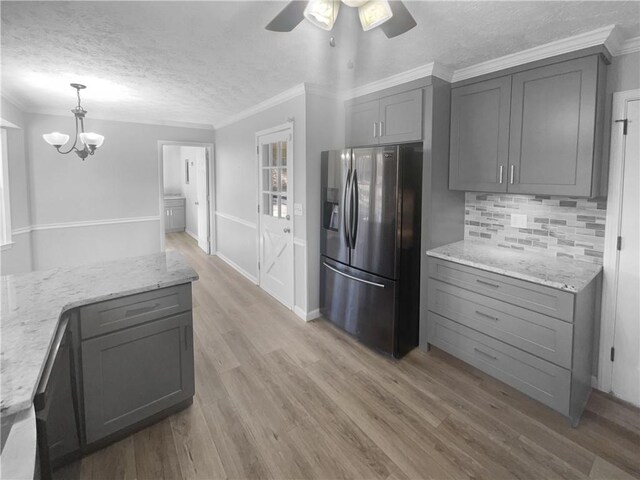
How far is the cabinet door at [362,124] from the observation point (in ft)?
9.92

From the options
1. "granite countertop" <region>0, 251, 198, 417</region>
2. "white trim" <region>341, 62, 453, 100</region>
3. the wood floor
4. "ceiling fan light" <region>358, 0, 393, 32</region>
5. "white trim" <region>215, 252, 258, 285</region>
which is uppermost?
"white trim" <region>341, 62, 453, 100</region>

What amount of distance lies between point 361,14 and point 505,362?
2.29 metres

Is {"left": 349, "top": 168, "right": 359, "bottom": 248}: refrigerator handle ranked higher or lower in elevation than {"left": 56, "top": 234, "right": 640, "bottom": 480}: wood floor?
higher

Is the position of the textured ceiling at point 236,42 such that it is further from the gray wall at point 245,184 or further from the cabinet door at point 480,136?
the gray wall at point 245,184

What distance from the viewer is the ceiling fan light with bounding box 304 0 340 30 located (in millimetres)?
1448

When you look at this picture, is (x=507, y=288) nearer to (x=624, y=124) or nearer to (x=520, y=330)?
(x=520, y=330)

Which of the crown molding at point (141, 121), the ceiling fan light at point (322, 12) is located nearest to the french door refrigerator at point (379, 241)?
the ceiling fan light at point (322, 12)

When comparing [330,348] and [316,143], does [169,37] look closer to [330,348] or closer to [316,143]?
[316,143]

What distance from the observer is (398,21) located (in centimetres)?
146

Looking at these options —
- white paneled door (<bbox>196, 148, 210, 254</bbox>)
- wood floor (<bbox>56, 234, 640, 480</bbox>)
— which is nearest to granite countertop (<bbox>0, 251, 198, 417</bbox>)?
wood floor (<bbox>56, 234, 640, 480</bbox>)

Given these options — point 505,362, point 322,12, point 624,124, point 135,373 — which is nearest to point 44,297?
point 135,373

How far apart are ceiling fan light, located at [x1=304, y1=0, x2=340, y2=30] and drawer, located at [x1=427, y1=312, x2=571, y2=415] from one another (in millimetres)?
2200

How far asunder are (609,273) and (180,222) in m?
8.69

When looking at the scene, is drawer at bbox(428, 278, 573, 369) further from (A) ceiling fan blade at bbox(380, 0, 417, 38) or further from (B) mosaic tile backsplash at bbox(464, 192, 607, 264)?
(A) ceiling fan blade at bbox(380, 0, 417, 38)
